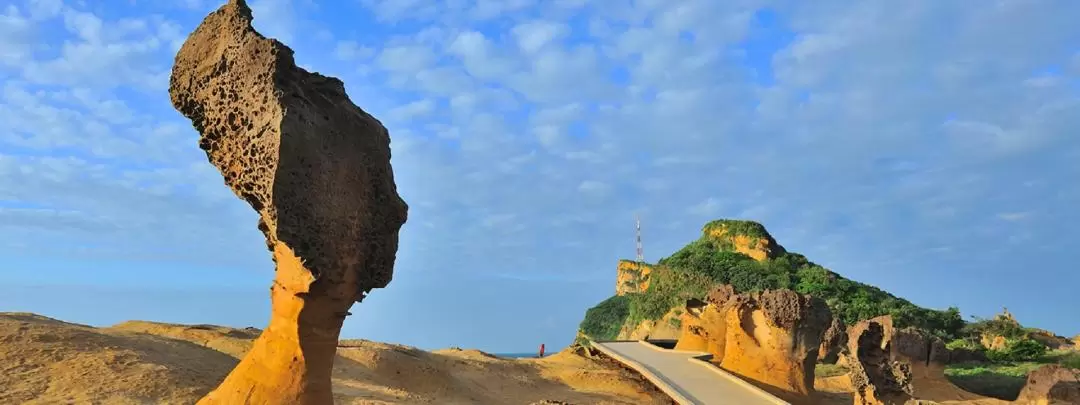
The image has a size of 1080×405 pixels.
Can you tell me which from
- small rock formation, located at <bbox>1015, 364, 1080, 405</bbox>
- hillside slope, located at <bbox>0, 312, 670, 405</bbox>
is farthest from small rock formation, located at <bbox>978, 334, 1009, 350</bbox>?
hillside slope, located at <bbox>0, 312, 670, 405</bbox>

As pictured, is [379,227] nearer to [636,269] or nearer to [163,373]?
[163,373]

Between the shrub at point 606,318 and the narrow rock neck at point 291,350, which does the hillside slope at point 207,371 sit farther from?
the shrub at point 606,318

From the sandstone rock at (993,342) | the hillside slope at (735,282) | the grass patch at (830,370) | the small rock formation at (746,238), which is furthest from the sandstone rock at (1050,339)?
the small rock formation at (746,238)

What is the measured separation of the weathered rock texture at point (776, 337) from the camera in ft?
44.4

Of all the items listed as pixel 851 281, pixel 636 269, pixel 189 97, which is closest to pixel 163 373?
pixel 189 97

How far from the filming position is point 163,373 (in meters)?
Result: 8.73

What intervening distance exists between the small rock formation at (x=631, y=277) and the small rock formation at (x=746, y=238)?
447 cm

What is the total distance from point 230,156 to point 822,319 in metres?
11.3

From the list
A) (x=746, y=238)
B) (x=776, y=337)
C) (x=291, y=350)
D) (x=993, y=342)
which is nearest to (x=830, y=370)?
(x=776, y=337)

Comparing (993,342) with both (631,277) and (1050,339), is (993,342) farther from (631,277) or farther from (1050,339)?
(631,277)

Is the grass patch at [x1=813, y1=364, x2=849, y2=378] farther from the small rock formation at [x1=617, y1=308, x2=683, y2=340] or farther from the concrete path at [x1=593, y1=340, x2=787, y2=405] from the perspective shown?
the small rock formation at [x1=617, y1=308, x2=683, y2=340]

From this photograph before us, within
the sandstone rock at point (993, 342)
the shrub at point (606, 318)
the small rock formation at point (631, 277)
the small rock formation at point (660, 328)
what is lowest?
the sandstone rock at point (993, 342)

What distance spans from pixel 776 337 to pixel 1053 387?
4313mm

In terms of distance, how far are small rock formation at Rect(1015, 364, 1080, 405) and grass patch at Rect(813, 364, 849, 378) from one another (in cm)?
710
